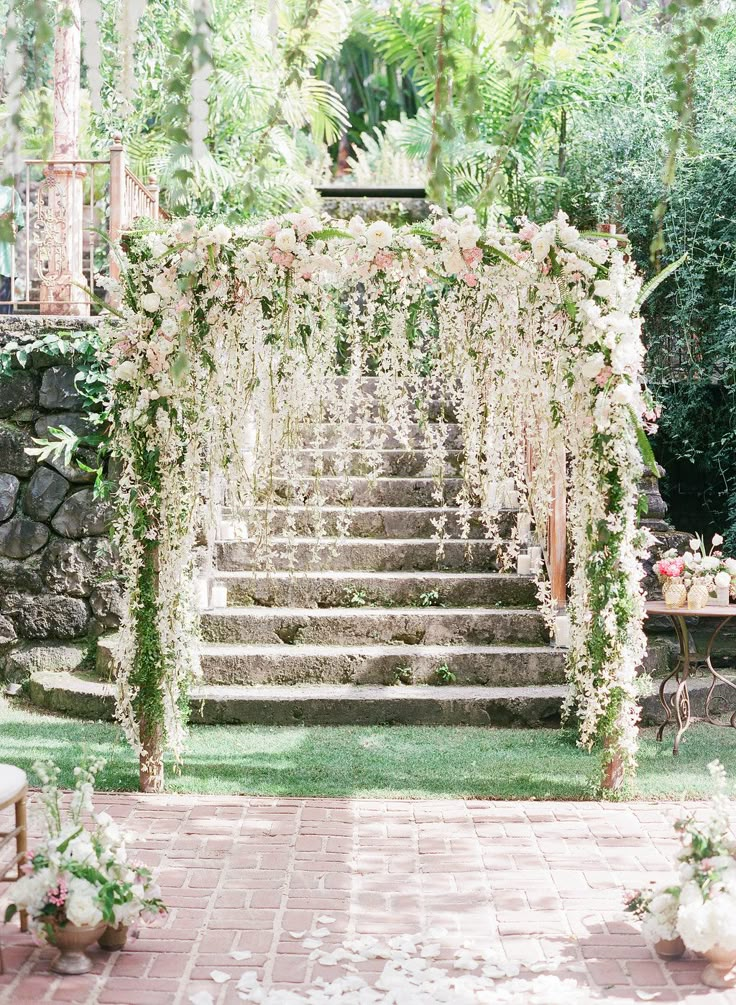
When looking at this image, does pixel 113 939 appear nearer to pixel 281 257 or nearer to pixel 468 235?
pixel 281 257

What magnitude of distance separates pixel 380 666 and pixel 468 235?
2.80 m

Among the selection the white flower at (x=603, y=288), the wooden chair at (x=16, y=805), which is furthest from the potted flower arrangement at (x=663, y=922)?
the white flower at (x=603, y=288)

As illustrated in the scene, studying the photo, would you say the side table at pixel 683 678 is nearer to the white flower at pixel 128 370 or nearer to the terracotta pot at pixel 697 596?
the terracotta pot at pixel 697 596

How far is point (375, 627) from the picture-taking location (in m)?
6.77

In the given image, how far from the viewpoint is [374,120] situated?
17.2 m

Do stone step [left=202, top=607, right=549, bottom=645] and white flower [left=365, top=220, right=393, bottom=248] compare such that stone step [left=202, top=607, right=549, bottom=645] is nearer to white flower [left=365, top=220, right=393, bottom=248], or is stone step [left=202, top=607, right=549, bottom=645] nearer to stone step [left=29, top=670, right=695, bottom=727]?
stone step [left=29, top=670, right=695, bottom=727]

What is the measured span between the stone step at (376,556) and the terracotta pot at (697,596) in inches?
73.1

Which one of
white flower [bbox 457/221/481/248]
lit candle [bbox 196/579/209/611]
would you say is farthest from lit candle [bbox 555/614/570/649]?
white flower [bbox 457/221/481/248]

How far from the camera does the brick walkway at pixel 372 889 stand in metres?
3.28

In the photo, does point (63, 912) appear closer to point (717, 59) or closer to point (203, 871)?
point (203, 871)

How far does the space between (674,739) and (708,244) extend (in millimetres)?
3960

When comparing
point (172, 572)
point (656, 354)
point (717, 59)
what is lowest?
point (172, 572)

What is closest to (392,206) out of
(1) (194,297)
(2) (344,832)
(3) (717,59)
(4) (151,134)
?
(4) (151,134)

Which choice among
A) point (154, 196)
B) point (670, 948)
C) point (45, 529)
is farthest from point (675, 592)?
point (154, 196)
